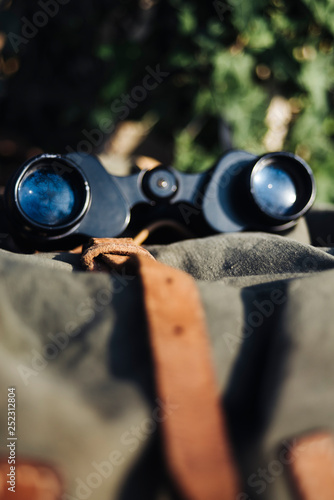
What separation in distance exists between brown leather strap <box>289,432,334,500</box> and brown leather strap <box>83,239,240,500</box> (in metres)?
0.04

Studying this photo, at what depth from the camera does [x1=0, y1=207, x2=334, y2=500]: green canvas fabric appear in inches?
11.0

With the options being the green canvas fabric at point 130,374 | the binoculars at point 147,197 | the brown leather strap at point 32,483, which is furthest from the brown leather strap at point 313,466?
the binoculars at point 147,197

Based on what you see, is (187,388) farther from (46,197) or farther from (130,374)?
(46,197)

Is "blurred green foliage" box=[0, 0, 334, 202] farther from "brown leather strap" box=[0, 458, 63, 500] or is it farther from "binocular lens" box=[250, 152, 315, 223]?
"brown leather strap" box=[0, 458, 63, 500]

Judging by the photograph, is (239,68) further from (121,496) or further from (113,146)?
(121,496)

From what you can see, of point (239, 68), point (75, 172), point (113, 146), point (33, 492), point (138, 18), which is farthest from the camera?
point (113, 146)

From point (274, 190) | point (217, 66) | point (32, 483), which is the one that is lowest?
point (32, 483)

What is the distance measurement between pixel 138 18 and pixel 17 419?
1.56 meters

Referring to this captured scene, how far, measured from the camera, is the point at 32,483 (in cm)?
27

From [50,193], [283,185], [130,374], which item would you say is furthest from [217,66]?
[130,374]

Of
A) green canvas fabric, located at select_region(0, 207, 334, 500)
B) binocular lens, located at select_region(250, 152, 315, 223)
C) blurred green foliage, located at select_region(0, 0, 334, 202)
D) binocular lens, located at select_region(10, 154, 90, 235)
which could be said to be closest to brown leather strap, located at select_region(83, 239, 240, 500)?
green canvas fabric, located at select_region(0, 207, 334, 500)

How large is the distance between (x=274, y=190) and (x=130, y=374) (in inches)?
17.3

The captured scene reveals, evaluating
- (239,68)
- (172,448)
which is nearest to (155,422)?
(172,448)

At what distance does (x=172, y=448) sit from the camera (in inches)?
11.1
